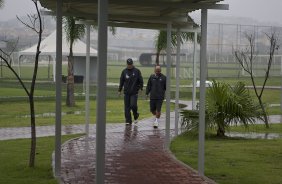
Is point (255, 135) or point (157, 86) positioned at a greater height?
point (157, 86)

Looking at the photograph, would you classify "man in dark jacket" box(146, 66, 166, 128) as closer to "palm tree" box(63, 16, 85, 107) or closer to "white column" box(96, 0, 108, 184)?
"palm tree" box(63, 16, 85, 107)

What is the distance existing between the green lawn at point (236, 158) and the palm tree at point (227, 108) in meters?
0.47

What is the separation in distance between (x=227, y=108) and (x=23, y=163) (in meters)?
5.92

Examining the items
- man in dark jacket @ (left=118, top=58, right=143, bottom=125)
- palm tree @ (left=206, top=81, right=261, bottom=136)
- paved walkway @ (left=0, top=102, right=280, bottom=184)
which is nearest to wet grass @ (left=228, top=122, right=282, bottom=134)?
palm tree @ (left=206, top=81, right=261, bottom=136)

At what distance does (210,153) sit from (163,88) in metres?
4.33

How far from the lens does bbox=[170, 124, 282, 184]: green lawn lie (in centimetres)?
890

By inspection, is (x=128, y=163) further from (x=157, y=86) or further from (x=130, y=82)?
(x=157, y=86)

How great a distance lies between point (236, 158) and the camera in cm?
1084

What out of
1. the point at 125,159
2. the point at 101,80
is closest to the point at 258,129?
the point at 125,159

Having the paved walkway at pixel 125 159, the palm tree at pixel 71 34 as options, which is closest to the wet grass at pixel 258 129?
the paved walkway at pixel 125 159

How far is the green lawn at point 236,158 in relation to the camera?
8898mm

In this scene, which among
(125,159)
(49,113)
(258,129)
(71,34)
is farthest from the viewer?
(71,34)

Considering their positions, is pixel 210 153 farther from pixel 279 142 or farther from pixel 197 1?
pixel 197 1

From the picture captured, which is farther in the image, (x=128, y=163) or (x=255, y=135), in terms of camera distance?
(x=255, y=135)
